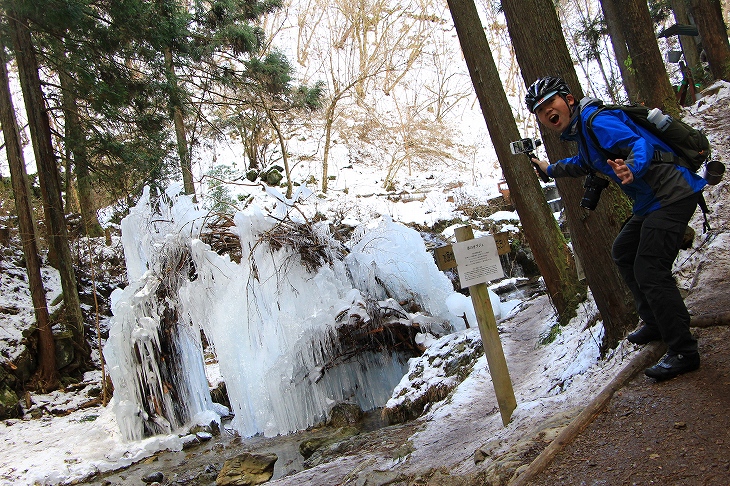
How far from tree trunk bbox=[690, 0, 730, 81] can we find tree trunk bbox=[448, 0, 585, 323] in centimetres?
864

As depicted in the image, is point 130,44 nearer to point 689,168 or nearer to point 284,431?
point 284,431

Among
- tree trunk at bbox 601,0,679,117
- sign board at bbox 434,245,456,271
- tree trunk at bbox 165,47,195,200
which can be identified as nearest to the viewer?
sign board at bbox 434,245,456,271

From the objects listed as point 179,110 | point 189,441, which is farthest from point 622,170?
point 179,110

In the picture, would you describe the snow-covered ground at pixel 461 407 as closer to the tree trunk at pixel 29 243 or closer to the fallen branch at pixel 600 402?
the fallen branch at pixel 600 402

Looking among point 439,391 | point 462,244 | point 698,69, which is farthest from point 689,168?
point 698,69

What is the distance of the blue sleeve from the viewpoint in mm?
2453

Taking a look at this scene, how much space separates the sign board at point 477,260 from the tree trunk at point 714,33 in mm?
11275

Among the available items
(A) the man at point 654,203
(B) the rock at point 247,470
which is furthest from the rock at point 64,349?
(A) the man at point 654,203

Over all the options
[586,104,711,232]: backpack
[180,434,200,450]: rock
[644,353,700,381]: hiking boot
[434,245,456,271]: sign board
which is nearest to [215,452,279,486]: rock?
[180,434,200,450]: rock

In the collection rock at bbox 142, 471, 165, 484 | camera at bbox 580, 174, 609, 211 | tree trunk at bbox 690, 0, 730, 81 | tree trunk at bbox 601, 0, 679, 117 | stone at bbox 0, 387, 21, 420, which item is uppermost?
tree trunk at bbox 690, 0, 730, 81

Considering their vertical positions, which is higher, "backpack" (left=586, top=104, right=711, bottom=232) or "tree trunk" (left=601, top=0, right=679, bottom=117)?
"tree trunk" (left=601, top=0, right=679, bottom=117)

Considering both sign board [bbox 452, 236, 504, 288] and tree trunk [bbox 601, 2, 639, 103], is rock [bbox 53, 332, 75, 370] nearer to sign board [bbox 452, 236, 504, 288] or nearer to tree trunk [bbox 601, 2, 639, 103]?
sign board [bbox 452, 236, 504, 288]

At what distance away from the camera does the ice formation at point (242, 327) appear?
661 centimetres

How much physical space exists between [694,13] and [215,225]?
37.0 ft
